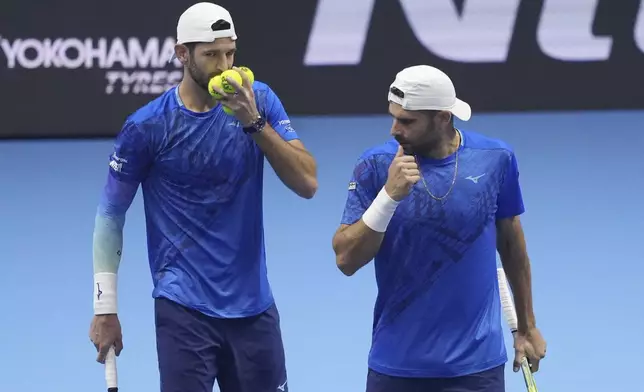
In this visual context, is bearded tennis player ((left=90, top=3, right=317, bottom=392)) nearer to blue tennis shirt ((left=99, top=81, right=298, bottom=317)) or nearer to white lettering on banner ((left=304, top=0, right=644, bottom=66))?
blue tennis shirt ((left=99, top=81, right=298, bottom=317))

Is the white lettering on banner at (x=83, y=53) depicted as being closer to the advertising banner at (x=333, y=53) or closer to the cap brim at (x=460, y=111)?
the advertising banner at (x=333, y=53)

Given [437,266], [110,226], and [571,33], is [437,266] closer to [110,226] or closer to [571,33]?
[110,226]

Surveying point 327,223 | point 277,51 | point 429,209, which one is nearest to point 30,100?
point 277,51

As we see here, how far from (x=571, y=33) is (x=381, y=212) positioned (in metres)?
8.99

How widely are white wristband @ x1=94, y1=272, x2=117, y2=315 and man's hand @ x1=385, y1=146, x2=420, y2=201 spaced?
4.75ft

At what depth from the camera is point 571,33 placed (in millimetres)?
13289

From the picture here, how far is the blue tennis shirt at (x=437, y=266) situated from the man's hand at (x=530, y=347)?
24 cm

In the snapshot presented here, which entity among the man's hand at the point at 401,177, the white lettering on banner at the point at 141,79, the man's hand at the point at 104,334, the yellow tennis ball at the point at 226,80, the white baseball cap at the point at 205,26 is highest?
the white lettering on banner at the point at 141,79

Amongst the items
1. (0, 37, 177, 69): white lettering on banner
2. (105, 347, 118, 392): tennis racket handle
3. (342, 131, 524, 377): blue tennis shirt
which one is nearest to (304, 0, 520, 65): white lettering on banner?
(0, 37, 177, 69): white lettering on banner

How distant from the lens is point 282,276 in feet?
30.1

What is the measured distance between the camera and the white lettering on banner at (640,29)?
1324 cm

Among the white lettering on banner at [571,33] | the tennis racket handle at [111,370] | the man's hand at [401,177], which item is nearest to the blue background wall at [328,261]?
the white lettering on banner at [571,33]

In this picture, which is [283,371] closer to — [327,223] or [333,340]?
[333,340]

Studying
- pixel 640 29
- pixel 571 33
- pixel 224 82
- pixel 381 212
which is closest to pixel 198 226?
pixel 224 82
